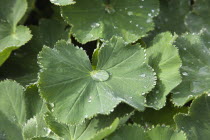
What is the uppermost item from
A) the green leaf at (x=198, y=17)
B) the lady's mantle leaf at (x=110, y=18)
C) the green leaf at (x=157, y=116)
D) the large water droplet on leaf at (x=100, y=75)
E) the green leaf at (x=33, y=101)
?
the lady's mantle leaf at (x=110, y=18)

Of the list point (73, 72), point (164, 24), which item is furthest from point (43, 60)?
point (164, 24)

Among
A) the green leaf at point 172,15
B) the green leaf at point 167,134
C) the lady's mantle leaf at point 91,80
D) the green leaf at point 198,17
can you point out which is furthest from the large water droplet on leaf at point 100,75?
the green leaf at point 198,17

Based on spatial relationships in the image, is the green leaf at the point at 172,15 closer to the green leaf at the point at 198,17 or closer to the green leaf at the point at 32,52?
the green leaf at the point at 198,17

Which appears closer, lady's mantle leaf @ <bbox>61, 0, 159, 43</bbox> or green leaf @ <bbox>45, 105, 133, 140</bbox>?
green leaf @ <bbox>45, 105, 133, 140</bbox>

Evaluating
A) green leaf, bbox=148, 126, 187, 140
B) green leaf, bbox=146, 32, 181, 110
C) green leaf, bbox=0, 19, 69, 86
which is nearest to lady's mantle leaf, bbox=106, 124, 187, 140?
green leaf, bbox=148, 126, 187, 140

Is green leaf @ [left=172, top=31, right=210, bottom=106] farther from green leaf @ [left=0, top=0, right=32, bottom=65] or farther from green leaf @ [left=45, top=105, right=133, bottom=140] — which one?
green leaf @ [left=0, top=0, right=32, bottom=65]

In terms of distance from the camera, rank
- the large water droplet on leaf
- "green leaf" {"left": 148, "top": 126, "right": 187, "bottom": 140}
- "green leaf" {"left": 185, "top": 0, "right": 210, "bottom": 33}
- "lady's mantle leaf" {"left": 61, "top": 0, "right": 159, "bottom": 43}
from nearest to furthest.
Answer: "green leaf" {"left": 148, "top": 126, "right": 187, "bottom": 140}, the large water droplet on leaf, "lady's mantle leaf" {"left": 61, "top": 0, "right": 159, "bottom": 43}, "green leaf" {"left": 185, "top": 0, "right": 210, "bottom": 33}
